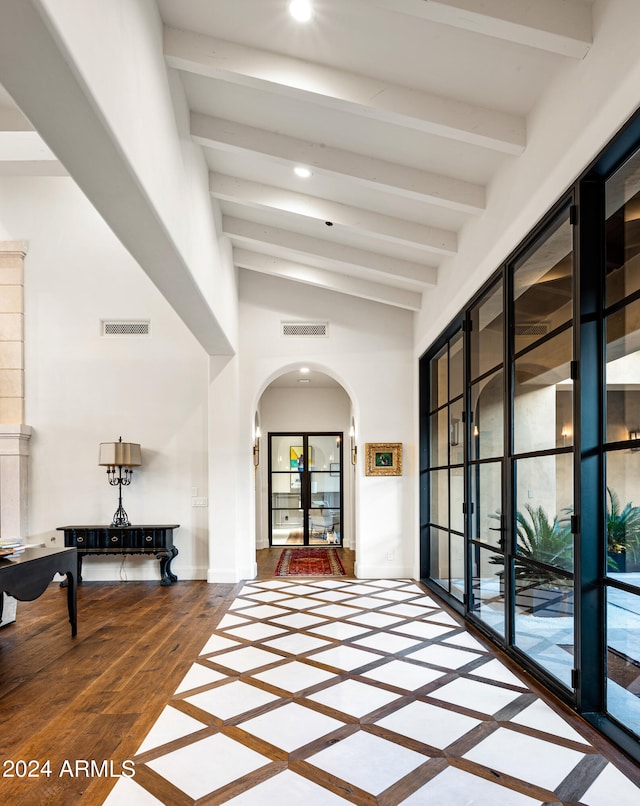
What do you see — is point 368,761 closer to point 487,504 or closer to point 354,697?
point 354,697

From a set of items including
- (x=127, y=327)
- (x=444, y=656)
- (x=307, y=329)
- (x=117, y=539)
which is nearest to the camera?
(x=444, y=656)

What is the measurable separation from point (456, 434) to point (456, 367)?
1.98 feet

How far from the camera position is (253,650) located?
3.98m

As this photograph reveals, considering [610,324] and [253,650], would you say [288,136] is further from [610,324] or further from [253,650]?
[253,650]

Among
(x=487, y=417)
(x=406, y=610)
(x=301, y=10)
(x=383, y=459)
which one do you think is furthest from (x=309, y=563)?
(x=301, y=10)

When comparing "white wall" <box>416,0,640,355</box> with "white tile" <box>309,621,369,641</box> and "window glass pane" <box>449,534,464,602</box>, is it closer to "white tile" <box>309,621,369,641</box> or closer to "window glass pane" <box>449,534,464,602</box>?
"window glass pane" <box>449,534,464,602</box>

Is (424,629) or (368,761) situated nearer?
(368,761)

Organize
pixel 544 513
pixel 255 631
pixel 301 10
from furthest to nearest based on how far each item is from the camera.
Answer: pixel 255 631 → pixel 544 513 → pixel 301 10

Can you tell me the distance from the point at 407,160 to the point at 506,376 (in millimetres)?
1589

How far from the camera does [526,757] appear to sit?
242 cm

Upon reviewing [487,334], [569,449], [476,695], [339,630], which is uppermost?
[487,334]

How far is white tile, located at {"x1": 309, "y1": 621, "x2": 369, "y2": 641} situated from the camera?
4.34 meters

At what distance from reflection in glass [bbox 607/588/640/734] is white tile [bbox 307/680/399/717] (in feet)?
3.54

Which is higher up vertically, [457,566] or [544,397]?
[544,397]
